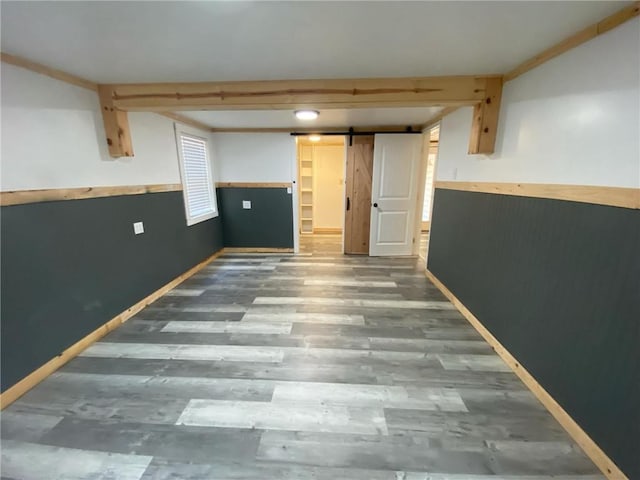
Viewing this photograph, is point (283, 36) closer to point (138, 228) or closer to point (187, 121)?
point (138, 228)

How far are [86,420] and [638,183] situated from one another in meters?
3.11

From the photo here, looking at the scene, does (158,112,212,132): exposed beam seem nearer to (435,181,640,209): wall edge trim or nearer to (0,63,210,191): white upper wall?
(0,63,210,191): white upper wall

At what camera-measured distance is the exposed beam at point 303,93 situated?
219cm

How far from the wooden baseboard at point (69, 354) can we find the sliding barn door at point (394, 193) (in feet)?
11.1

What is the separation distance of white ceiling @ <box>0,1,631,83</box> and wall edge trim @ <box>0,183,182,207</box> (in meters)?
0.87

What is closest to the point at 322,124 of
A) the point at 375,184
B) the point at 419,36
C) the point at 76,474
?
the point at 375,184

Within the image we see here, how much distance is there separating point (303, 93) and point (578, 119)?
1.85 metres

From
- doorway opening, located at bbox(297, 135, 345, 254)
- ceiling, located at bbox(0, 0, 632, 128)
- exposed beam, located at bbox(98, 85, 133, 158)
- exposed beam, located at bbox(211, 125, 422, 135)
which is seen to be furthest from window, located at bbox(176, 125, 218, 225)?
doorway opening, located at bbox(297, 135, 345, 254)

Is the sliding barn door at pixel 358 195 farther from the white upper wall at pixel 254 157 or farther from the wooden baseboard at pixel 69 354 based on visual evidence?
the wooden baseboard at pixel 69 354

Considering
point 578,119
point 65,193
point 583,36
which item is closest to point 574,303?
point 578,119

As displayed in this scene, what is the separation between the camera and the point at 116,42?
159 cm

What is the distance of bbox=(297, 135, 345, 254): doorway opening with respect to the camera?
21.0 ft

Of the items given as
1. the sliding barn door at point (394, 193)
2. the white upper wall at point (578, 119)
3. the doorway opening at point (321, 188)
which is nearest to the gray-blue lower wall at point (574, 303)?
the white upper wall at point (578, 119)

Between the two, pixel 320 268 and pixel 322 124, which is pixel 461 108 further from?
pixel 320 268
